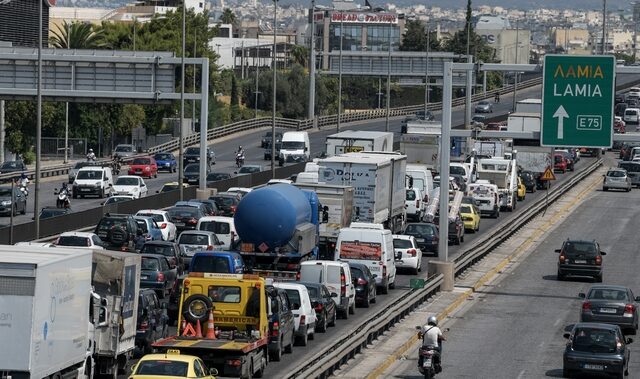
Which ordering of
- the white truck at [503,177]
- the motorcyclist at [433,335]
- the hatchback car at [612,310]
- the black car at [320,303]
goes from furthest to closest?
the white truck at [503,177]
the hatchback car at [612,310]
the black car at [320,303]
the motorcyclist at [433,335]

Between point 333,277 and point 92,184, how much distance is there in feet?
122

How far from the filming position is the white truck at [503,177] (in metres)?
76.1

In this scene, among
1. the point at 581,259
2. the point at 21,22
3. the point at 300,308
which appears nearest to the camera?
the point at 300,308

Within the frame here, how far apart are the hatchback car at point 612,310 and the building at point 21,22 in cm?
7576

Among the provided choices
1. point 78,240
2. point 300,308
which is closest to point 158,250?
point 78,240

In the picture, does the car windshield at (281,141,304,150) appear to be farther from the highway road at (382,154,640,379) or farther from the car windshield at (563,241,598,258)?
the car windshield at (563,241,598,258)

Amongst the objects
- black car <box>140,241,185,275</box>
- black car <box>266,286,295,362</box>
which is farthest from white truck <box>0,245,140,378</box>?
black car <box>140,241,185,275</box>

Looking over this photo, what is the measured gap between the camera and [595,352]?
33562 millimetres

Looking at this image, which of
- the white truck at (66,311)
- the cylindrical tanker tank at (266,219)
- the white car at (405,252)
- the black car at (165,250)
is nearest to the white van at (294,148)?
the white car at (405,252)

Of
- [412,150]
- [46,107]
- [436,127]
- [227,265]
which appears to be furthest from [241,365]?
[46,107]

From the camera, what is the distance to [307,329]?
119 feet

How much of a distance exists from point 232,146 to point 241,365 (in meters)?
89.3

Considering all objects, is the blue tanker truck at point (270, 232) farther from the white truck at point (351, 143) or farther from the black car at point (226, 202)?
the white truck at point (351, 143)

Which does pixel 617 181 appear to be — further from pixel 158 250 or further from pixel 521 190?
pixel 158 250
